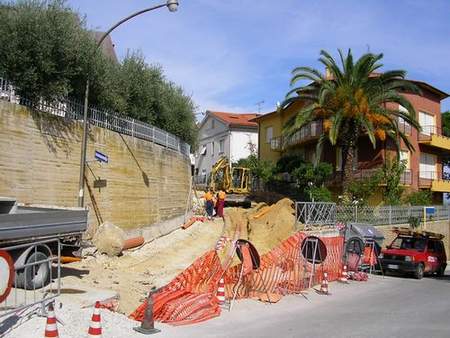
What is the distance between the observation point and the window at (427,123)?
1588 inches

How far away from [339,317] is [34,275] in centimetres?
597

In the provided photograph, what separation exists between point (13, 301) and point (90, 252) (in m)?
8.28

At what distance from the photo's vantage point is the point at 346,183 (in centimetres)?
3288

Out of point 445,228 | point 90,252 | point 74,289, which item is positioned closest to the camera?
point 74,289

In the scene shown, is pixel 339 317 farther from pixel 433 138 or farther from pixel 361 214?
pixel 433 138

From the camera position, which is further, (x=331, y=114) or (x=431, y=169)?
(x=431, y=169)

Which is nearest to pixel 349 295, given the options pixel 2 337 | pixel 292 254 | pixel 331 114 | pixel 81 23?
pixel 292 254

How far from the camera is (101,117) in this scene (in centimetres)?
2014

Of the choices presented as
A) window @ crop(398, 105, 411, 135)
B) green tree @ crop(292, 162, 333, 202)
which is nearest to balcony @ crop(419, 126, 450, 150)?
window @ crop(398, 105, 411, 135)

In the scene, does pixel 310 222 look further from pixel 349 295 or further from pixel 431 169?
pixel 431 169

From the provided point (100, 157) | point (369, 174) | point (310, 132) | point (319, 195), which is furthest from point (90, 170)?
point (310, 132)

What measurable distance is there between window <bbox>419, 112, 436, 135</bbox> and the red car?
18.9 m

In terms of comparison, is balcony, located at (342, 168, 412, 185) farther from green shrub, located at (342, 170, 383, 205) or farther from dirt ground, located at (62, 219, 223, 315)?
dirt ground, located at (62, 219, 223, 315)

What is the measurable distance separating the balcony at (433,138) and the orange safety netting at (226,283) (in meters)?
26.2
